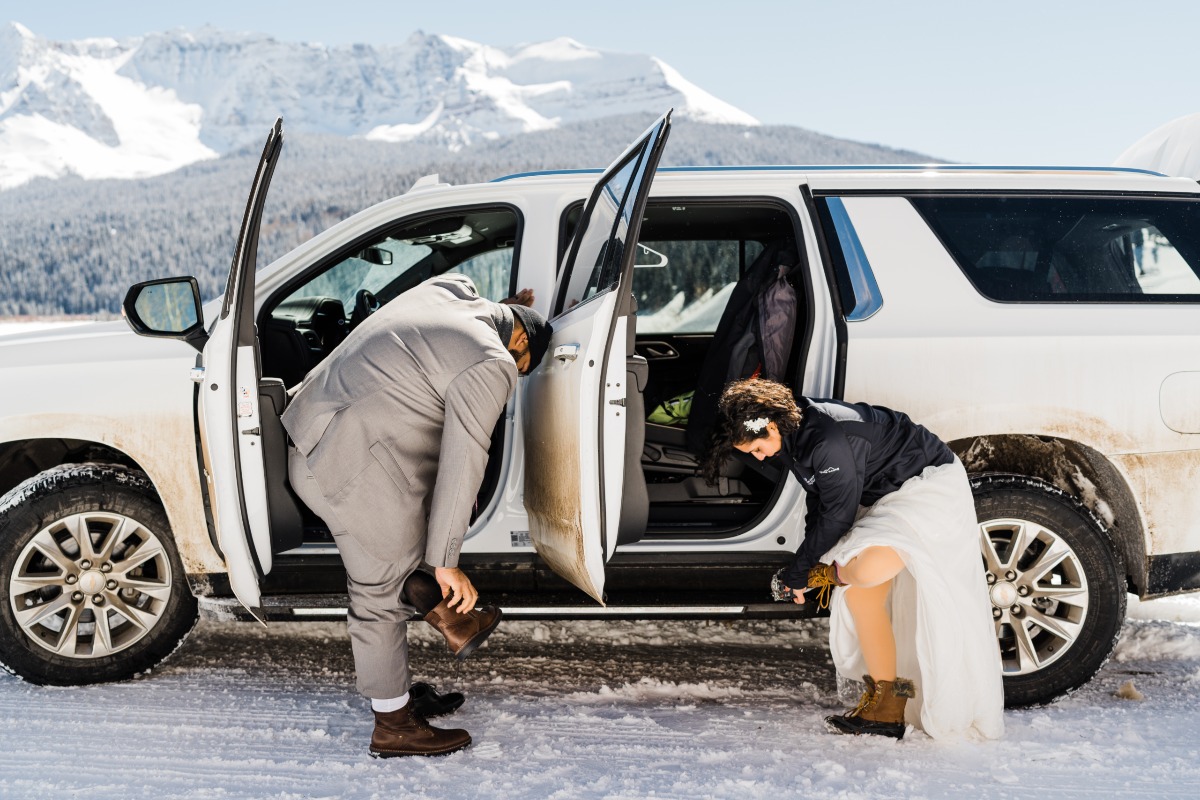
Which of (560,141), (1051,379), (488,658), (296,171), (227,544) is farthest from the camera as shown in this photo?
(560,141)

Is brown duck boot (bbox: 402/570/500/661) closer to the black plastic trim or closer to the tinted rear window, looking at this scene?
the tinted rear window

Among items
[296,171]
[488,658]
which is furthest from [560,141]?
[488,658]

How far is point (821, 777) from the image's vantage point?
2.76 m

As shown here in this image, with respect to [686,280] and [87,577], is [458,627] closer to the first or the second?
[87,577]

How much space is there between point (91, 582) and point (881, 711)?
8.45 feet

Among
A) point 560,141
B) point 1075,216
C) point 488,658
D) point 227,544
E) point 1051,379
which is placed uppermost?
point 560,141

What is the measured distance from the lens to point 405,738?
114 inches

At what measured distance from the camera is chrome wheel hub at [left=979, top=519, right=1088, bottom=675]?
10.4ft

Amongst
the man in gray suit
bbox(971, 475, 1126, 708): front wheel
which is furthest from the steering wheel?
bbox(971, 475, 1126, 708): front wheel

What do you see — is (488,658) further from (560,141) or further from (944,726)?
(560,141)

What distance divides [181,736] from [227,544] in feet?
2.13

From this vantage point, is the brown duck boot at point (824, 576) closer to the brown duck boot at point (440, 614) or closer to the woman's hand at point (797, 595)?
the woman's hand at point (797, 595)

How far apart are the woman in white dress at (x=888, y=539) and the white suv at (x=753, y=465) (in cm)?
24

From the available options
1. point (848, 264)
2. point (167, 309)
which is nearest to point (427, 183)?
point (167, 309)
